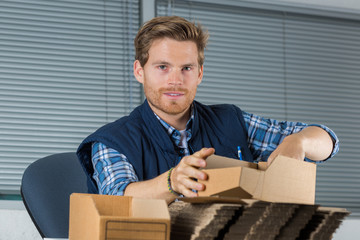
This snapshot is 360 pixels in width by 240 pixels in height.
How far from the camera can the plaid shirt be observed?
1.35 m

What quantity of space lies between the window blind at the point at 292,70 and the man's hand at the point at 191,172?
2413mm

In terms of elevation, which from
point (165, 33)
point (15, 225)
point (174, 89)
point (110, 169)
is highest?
point (165, 33)

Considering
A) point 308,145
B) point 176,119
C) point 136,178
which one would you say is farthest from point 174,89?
point 308,145

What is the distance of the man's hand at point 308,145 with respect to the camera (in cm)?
120

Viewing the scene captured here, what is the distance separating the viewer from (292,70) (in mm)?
3541

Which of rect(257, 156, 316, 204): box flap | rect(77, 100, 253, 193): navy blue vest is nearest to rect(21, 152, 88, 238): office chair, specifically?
rect(77, 100, 253, 193): navy blue vest

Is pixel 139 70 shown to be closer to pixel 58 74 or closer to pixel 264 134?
pixel 264 134

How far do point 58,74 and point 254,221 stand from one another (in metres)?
2.44

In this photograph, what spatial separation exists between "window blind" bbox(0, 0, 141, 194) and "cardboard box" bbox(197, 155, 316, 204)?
7.13 feet

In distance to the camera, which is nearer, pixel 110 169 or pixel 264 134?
pixel 110 169

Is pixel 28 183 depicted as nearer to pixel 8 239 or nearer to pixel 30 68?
pixel 8 239

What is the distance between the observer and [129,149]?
145cm

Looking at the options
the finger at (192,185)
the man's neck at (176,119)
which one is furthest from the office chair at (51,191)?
the finger at (192,185)

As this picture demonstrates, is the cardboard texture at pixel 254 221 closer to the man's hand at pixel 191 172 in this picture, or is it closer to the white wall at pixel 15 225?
the man's hand at pixel 191 172
